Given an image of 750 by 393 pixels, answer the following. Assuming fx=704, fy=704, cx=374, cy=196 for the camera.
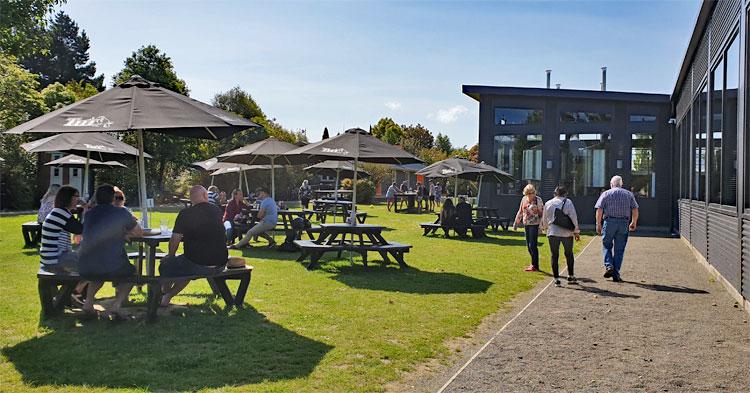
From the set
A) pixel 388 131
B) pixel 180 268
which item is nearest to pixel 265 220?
pixel 180 268

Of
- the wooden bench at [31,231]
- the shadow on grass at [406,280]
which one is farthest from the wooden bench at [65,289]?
the wooden bench at [31,231]

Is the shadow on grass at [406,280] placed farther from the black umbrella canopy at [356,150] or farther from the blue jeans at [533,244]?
the black umbrella canopy at [356,150]

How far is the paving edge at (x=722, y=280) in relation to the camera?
8.72 metres

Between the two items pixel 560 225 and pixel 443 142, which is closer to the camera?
pixel 560 225

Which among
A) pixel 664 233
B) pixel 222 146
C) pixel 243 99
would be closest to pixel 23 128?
pixel 664 233

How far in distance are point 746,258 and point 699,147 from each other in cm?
736

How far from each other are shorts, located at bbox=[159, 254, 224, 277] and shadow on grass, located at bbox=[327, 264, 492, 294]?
2850 mm

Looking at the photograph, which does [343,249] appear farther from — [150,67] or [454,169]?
[150,67]

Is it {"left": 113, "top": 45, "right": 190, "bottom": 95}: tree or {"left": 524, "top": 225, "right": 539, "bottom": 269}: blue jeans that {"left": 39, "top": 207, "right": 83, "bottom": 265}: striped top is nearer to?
{"left": 524, "top": 225, "right": 539, "bottom": 269}: blue jeans

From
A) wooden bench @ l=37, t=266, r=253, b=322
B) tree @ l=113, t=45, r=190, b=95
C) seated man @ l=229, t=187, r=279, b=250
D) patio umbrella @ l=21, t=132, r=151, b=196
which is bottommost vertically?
wooden bench @ l=37, t=266, r=253, b=322

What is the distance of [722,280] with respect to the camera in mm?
10828

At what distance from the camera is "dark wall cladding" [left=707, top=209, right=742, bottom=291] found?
31.1 ft

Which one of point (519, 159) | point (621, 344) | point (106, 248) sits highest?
point (519, 159)

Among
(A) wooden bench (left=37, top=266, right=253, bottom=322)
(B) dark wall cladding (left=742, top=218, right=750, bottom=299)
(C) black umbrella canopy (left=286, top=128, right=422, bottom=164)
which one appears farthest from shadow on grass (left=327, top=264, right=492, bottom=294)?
(B) dark wall cladding (left=742, top=218, right=750, bottom=299)
